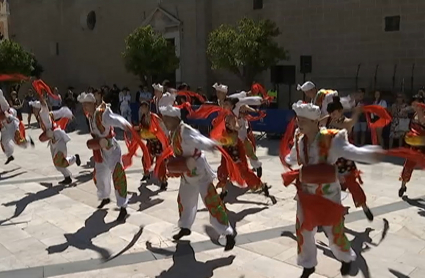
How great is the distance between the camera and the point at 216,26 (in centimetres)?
2195

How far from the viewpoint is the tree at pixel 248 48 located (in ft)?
55.0

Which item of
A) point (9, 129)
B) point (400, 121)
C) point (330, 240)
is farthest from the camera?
point (400, 121)

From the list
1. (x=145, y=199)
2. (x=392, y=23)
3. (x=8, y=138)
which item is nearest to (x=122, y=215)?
(x=145, y=199)

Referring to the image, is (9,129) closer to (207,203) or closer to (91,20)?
(207,203)

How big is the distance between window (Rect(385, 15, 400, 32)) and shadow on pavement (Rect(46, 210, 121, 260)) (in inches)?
502

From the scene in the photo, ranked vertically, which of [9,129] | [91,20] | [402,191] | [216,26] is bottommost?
[402,191]

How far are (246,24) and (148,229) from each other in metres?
12.2

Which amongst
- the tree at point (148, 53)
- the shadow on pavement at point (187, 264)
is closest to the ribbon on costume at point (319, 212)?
the shadow on pavement at point (187, 264)

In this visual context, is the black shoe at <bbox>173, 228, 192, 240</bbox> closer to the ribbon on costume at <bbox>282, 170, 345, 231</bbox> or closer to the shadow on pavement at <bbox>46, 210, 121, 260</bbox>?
the shadow on pavement at <bbox>46, 210, 121, 260</bbox>

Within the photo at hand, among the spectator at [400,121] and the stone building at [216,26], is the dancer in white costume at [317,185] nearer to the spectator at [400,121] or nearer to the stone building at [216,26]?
the spectator at [400,121]

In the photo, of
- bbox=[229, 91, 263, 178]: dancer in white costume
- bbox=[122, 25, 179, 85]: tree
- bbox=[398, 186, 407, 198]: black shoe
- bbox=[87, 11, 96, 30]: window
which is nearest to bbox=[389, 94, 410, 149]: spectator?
bbox=[398, 186, 407, 198]: black shoe

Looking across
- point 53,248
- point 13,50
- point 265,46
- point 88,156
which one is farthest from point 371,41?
point 13,50

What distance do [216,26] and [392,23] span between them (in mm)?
8337

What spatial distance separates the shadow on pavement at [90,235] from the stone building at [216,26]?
12392 mm
